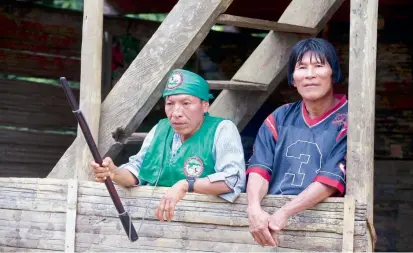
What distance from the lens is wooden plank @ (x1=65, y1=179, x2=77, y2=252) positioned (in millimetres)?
4551

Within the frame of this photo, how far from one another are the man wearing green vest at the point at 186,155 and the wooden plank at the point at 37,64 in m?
2.94

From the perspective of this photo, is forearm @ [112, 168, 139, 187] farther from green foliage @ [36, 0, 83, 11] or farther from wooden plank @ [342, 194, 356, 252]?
green foliage @ [36, 0, 83, 11]

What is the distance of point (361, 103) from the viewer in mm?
3797

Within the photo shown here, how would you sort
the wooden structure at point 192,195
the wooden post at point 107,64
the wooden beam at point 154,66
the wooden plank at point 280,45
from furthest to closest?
the wooden post at point 107,64 < the wooden plank at point 280,45 < the wooden beam at point 154,66 < the wooden structure at point 192,195

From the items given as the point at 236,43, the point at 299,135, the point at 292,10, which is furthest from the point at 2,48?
the point at 299,135

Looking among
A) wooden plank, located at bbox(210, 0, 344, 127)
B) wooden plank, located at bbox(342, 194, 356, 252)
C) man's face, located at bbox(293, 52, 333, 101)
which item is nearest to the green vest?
man's face, located at bbox(293, 52, 333, 101)

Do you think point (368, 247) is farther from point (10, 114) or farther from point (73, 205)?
point (10, 114)

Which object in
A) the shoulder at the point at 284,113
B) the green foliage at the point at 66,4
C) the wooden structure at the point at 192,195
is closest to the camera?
the wooden structure at the point at 192,195

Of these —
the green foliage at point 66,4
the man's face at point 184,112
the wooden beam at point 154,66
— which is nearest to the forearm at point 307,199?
the man's face at point 184,112

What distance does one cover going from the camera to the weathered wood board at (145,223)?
3.86 m

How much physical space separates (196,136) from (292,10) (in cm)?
154

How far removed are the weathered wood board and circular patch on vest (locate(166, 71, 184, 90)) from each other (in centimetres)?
55

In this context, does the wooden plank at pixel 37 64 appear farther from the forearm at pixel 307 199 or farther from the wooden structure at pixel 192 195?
the forearm at pixel 307 199

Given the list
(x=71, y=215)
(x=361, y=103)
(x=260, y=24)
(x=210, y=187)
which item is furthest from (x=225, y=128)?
(x=71, y=215)
